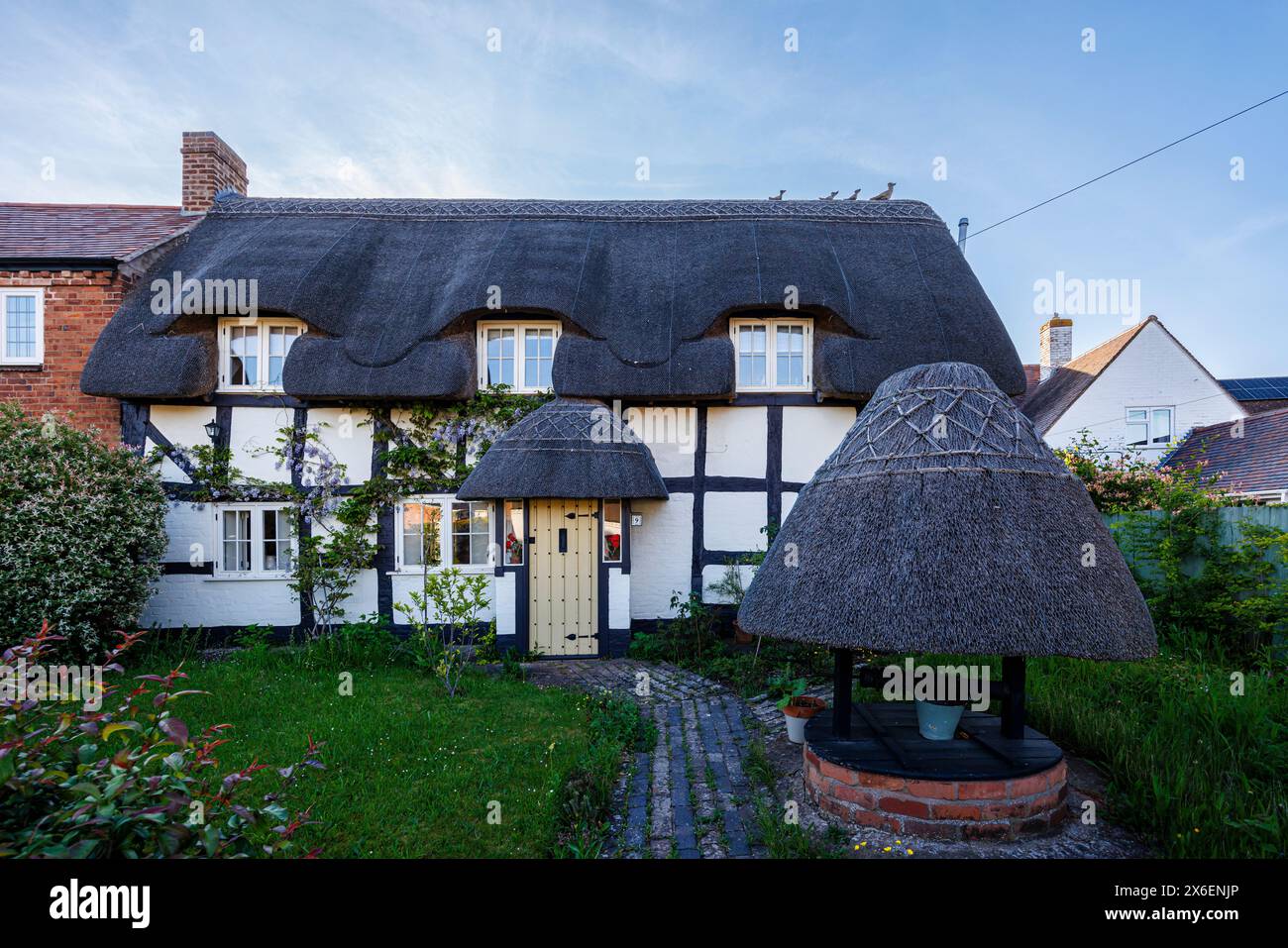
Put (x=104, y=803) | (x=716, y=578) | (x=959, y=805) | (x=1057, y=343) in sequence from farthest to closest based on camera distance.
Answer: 1. (x=1057, y=343)
2. (x=716, y=578)
3. (x=959, y=805)
4. (x=104, y=803)

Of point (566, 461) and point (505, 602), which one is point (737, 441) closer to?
point (566, 461)

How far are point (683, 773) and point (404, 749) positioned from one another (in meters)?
2.28

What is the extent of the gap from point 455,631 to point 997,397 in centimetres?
709

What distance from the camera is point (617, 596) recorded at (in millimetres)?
8234

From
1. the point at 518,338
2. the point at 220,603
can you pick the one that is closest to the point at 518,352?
the point at 518,338

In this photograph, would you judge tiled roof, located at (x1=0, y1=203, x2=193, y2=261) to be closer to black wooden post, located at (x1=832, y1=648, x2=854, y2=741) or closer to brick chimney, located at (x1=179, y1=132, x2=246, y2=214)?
brick chimney, located at (x1=179, y1=132, x2=246, y2=214)

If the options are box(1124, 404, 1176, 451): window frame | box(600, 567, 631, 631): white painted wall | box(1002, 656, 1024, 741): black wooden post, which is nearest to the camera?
box(1002, 656, 1024, 741): black wooden post

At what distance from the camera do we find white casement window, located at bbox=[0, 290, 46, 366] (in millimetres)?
8539

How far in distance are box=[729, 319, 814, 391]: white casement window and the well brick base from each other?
20.0ft

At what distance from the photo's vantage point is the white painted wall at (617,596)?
8.22 metres

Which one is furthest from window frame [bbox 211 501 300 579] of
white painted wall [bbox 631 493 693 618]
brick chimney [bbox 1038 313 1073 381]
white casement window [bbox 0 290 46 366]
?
brick chimney [bbox 1038 313 1073 381]

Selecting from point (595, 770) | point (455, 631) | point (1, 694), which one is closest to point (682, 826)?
point (595, 770)

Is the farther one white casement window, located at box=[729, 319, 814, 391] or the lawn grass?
white casement window, located at box=[729, 319, 814, 391]

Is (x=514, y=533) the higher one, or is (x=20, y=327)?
(x=20, y=327)
